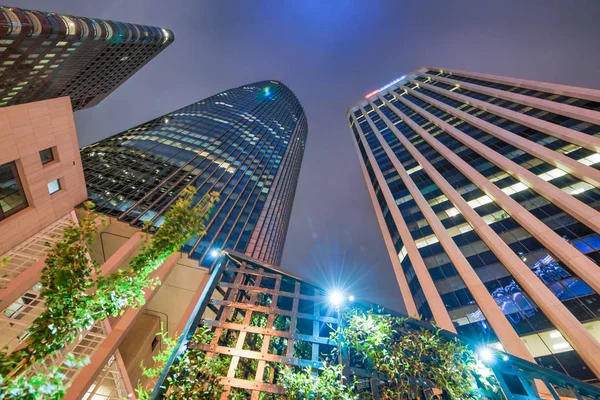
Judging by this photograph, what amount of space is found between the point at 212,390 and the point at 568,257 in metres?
27.8

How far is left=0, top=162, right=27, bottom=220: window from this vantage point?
651 inches

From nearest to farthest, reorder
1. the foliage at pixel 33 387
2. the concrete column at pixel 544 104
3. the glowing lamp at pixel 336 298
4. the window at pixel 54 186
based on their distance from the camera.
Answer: the foliage at pixel 33 387, the glowing lamp at pixel 336 298, the window at pixel 54 186, the concrete column at pixel 544 104

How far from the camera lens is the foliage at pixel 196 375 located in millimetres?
6229

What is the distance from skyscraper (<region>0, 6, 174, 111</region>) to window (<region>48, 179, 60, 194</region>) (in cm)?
4076

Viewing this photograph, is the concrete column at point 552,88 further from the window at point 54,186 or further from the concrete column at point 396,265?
the window at point 54,186

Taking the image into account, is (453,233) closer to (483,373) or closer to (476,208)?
(476,208)

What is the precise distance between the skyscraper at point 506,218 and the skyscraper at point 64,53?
225 feet

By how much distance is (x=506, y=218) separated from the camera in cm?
2641

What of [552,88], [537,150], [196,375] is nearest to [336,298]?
[196,375]

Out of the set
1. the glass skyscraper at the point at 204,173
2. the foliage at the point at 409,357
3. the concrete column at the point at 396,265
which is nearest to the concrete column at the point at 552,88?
the concrete column at the point at 396,265

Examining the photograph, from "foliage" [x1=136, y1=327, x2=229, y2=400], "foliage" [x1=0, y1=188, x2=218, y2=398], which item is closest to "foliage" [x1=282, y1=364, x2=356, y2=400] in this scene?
"foliage" [x1=136, y1=327, x2=229, y2=400]

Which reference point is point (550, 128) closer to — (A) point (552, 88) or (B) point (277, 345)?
(A) point (552, 88)

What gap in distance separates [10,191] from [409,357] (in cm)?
2608

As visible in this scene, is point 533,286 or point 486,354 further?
point 533,286
